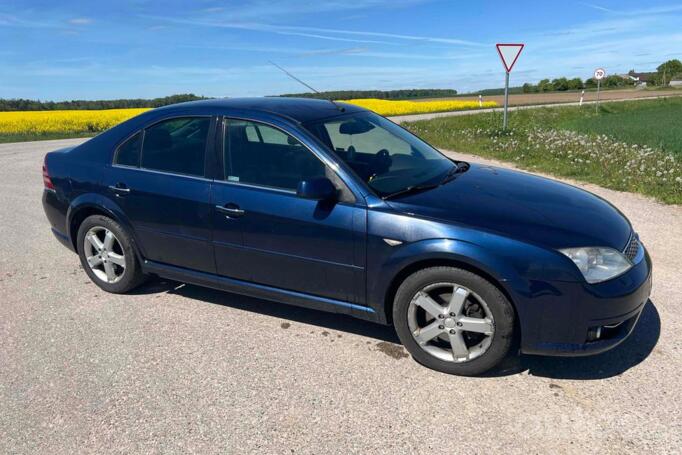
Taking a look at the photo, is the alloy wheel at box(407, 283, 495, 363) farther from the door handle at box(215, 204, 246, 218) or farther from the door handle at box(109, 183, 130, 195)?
the door handle at box(109, 183, 130, 195)

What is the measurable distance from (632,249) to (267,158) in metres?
2.41

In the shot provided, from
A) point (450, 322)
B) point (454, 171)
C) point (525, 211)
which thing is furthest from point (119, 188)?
point (525, 211)

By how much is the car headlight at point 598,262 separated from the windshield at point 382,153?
1.10m

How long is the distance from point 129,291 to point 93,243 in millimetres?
510

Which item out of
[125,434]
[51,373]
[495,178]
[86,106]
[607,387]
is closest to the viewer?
[125,434]

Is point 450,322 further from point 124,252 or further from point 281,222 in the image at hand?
point 124,252

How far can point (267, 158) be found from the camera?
364 centimetres

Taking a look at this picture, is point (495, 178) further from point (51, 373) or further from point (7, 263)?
point (7, 263)

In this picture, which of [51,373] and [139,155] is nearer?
[51,373]

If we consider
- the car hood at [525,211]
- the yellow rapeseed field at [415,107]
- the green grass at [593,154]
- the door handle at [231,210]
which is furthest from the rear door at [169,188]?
the yellow rapeseed field at [415,107]

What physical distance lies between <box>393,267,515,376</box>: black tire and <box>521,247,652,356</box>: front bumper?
0.12 metres

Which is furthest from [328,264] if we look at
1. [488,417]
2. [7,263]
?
[7,263]

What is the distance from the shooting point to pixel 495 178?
3908 mm

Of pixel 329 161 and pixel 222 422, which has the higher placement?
pixel 329 161
